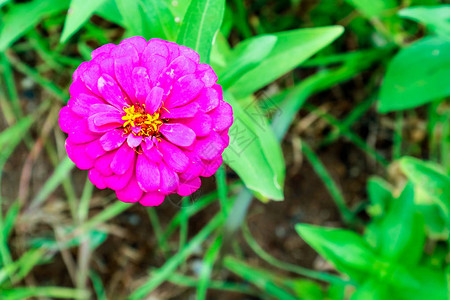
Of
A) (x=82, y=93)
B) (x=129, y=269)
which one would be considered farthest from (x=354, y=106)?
(x=82, y=93)

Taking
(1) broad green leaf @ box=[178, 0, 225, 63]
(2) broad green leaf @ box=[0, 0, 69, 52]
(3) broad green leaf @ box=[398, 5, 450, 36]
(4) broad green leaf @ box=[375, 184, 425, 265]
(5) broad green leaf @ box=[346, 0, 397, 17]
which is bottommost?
(4) broad green leaf @ box=[375, 184, 425, 265]

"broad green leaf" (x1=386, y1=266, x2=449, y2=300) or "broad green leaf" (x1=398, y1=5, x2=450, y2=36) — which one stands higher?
"broad green leaf" (x1=398, y1=5, x2=450, y2=36)

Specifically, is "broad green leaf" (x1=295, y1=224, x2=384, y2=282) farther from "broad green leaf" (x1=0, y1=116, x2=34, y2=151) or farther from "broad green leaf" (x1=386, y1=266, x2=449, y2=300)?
"broad green leaf" (x1=0, y1=116, x2=34, y2=151)

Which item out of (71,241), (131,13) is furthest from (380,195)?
(71,241)

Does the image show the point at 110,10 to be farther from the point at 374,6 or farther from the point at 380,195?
the point at 380,195

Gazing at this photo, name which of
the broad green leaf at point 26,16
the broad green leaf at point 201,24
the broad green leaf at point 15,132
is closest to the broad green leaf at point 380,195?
the broad green leaf at point 201,24

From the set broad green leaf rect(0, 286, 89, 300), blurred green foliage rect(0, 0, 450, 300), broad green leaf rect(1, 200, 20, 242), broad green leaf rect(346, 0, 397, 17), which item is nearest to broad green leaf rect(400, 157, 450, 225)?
blurred green foliage rect(0, 0, 450, 300)
